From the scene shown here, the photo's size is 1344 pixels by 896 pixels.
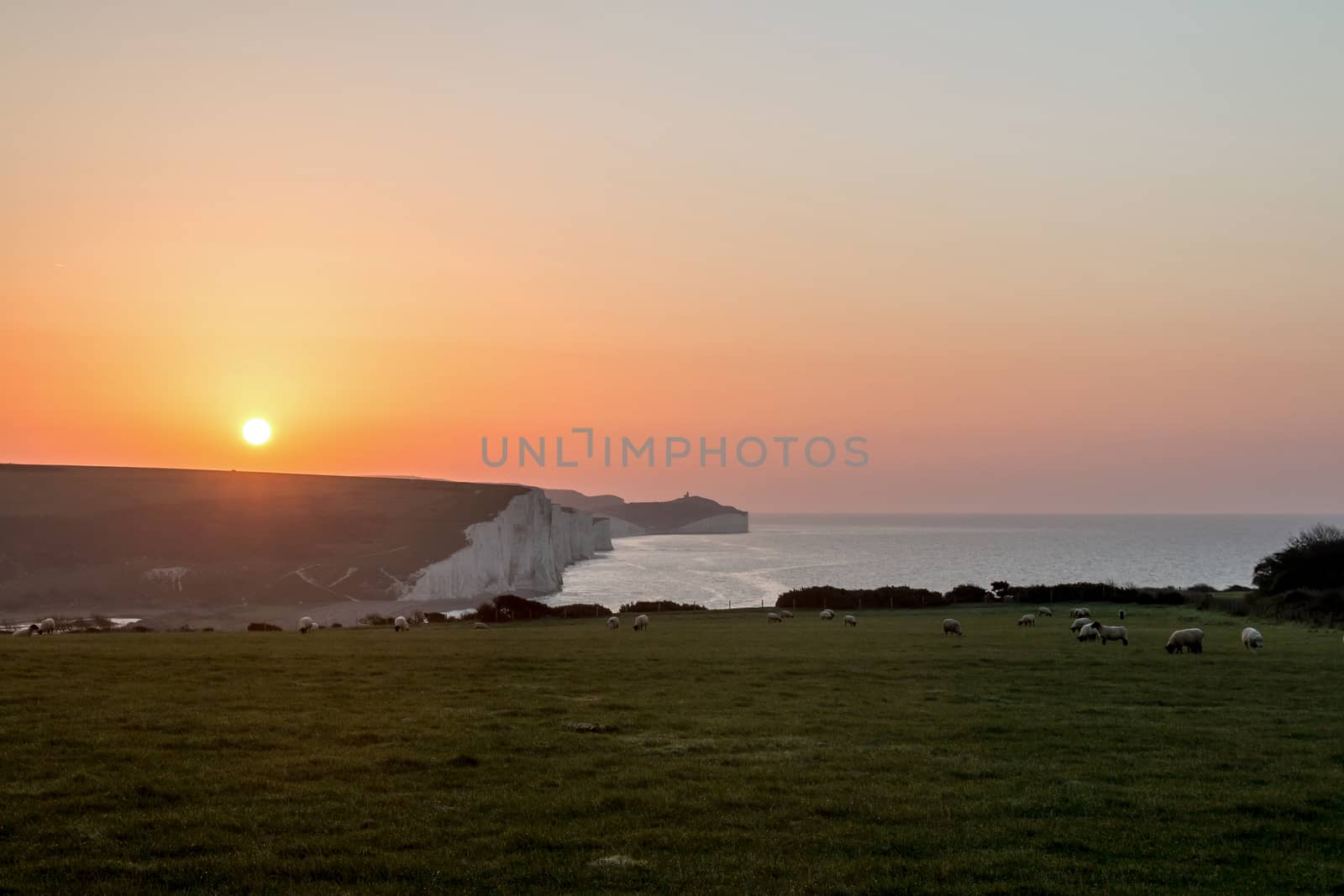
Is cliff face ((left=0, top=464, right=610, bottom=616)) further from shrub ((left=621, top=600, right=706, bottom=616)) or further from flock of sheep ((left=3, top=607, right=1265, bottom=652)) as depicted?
flock of sheep ((left=3, top=607, right=1265, bottom=652))

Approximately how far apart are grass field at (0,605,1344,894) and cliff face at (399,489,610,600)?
92185mm

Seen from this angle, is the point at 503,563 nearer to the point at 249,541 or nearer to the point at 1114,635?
the point at 249,541

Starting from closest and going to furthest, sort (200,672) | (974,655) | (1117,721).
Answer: (1117,721)
(200,672)
(974,655)

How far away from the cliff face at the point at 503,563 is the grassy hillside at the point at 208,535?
8.55 feet

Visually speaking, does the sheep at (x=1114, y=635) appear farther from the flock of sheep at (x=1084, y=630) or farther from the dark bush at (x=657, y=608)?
the dark bush at (x=657, y=608)

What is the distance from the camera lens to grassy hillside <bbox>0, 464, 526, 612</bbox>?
111 metres

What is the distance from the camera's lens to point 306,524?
481 ft

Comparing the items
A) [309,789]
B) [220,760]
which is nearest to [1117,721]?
[309,789]

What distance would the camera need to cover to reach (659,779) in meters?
15.3

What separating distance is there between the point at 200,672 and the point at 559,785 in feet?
54.7

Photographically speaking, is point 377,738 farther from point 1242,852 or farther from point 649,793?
point 1242,852

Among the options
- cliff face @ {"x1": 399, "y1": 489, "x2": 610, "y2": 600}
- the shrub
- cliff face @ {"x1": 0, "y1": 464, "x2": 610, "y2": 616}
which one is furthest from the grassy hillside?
the shrub

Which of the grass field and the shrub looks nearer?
the grass field

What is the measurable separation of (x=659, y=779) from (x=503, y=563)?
422 ft
